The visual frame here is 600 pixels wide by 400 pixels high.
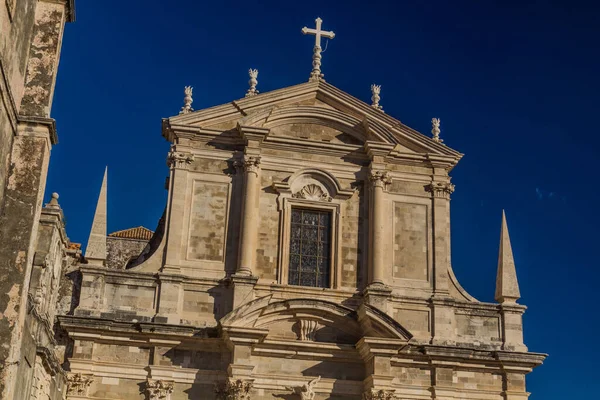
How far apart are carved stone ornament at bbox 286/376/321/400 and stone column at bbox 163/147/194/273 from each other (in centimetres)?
331

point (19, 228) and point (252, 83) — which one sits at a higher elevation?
point (252, 83)

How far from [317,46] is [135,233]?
13.0 meters

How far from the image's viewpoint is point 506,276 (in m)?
19.8

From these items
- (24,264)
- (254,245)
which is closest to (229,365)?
(254,245)

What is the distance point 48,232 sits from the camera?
1388 centimetres

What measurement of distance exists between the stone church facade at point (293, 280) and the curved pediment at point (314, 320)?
27mm

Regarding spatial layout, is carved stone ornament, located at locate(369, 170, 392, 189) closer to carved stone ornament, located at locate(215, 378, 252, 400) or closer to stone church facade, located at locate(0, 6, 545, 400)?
stone church facade, located at locate(0, 6, 545, 400)

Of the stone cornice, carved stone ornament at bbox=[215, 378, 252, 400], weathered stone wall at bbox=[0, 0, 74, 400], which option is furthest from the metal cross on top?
weathered stone wall at bbox=[0, 0, 74, 400]

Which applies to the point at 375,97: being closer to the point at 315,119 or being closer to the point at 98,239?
the point at 315,119

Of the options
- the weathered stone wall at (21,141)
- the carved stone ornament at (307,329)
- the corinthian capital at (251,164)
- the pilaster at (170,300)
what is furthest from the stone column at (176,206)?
the weathered stone wall at (21,141)

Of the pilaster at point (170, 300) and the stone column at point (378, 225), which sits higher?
the stone column at point (378, 225)

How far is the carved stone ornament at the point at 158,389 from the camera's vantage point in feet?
58.3

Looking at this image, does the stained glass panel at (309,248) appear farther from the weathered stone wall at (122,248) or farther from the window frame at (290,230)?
the weathered stone wall at (122,248)

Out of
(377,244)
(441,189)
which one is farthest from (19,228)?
(441,189)
